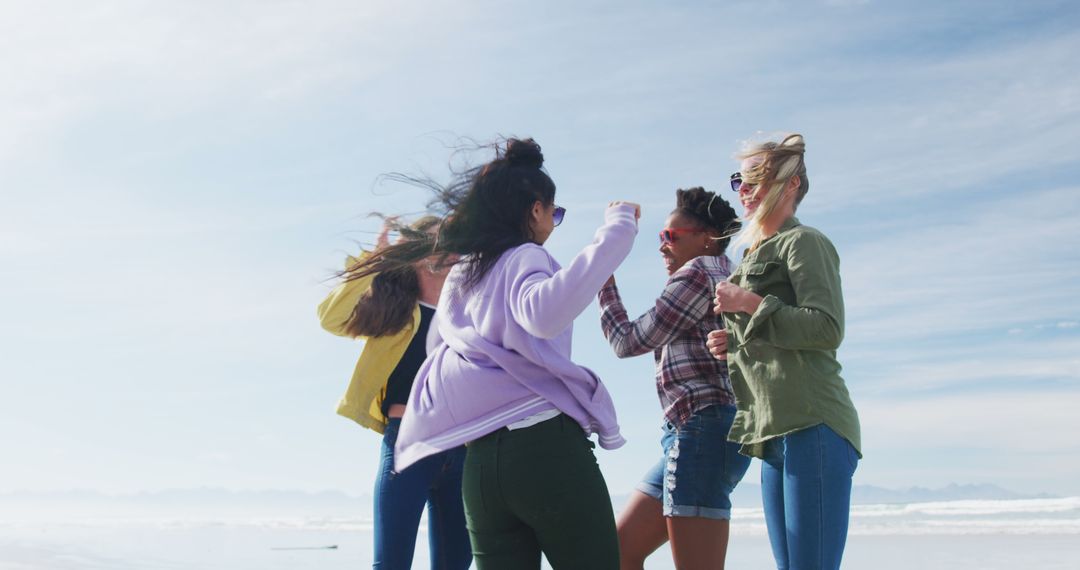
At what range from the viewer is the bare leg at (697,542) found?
3.31m

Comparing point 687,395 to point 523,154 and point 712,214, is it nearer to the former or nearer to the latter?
point 712,214

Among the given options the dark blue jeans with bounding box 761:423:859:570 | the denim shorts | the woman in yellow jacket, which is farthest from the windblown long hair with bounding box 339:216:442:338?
the dark blue jeans with bounding box 761:423:859:570

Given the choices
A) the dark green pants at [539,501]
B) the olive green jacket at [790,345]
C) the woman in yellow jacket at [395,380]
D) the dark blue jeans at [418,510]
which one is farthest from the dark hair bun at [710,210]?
the dark green pants at [539,501]

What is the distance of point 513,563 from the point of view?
249 cm

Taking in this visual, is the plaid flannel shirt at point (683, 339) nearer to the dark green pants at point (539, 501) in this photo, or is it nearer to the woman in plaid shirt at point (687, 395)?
the woman in plaid shirt at point (687, 395)

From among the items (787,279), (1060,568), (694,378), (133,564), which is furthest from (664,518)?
(133,564)

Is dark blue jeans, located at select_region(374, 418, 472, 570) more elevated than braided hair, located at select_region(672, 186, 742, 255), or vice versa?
braided hair, located at select_region(672, 186, 742, 255)

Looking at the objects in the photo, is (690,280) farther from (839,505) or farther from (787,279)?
(839,505)

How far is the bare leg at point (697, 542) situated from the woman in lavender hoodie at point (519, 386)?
2.73ft

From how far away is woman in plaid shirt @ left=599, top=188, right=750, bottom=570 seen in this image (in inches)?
131

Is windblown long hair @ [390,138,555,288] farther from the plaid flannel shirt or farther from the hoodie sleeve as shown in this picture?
the plaid flannel shirt

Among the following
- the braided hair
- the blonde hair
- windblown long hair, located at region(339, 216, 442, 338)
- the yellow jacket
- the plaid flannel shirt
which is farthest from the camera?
the yellow jacket

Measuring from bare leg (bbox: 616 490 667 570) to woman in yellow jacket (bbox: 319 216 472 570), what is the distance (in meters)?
0.68

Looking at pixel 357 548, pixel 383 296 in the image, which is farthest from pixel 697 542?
pixel 357 548
